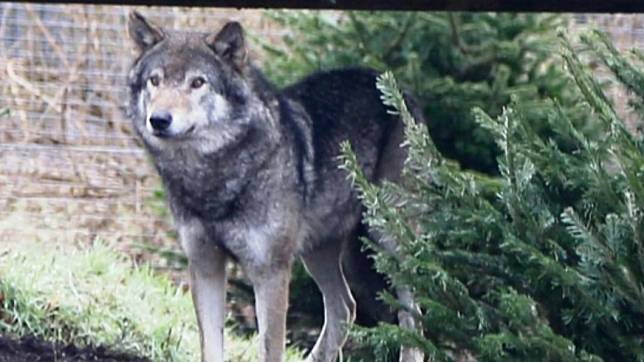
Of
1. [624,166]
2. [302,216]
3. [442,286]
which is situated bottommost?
[302,216]

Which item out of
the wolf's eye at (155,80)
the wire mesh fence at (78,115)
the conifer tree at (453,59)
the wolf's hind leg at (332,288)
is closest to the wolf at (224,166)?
the wolf's eye at (155,80)

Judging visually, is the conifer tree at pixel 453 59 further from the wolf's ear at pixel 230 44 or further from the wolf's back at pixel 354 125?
the wolf's ear at pixel 230 44

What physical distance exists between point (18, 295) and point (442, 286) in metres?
3.26

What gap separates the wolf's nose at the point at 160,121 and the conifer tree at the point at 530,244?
2.09 meters

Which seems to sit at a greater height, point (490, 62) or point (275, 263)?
point (490, 62)

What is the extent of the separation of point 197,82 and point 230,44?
0.28 meters

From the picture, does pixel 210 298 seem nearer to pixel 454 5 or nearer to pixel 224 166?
pixel 224 166

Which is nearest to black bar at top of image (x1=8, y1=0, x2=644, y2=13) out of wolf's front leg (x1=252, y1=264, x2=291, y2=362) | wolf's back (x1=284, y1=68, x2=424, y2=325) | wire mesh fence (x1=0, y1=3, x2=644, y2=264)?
wolf's front leg (x1=252, y1=264, x2=291, y2=362)

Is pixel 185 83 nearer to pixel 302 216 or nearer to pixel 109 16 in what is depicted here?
pixel 302 216

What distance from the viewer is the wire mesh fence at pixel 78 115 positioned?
11.4 metres

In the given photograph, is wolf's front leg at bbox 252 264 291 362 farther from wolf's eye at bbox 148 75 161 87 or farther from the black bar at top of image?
the black bar at top of image

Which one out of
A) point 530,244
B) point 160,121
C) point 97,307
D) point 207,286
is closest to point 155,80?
point 160,121

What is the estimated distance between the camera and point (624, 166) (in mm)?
3973

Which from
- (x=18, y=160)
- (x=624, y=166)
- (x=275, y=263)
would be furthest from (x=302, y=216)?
(x=18, y=160)
